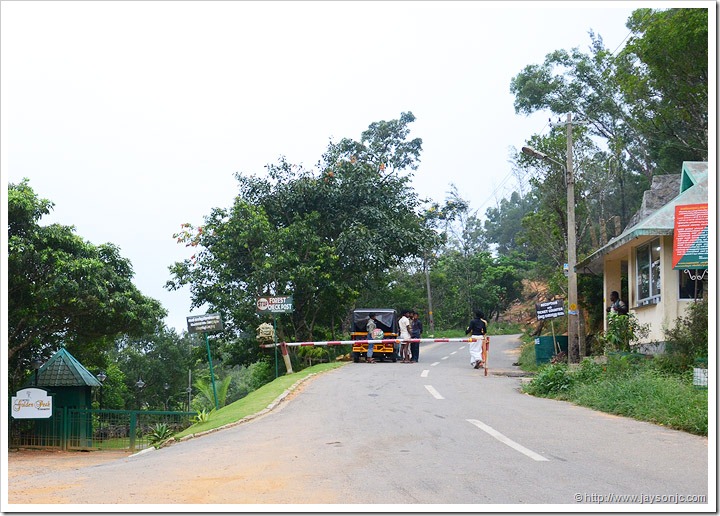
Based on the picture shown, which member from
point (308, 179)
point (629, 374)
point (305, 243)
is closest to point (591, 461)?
point (629, 374)

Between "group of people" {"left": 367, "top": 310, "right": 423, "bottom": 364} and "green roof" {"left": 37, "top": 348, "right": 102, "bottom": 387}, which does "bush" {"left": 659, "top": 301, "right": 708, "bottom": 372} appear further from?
"green roof" {"left": 37, "top": 348, "right": 102, "bottom": 387}

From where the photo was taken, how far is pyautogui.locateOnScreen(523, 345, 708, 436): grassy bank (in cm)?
1246

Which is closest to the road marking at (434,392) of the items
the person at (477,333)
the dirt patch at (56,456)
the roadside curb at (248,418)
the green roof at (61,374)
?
the roadside curb at (248,418)

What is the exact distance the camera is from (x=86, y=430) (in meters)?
26.8

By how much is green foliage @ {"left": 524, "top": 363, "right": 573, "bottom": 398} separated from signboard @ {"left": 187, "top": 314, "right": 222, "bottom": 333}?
8.74m

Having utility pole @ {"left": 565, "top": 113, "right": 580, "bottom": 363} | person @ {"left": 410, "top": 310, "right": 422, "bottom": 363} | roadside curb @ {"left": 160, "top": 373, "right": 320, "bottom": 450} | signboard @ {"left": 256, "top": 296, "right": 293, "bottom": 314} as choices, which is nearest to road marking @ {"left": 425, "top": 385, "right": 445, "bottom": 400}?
roadside curb @ {"left": 160, "top": 373, "right": 320, "bottom": 450}

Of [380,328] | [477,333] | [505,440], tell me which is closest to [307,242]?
[380,328]

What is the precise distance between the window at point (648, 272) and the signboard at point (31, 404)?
17.5 metres

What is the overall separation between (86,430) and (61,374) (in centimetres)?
213

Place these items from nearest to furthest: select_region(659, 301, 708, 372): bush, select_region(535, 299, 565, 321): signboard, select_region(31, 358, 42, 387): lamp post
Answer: select_region(659, 301, 708, 372): bush < select_region(535, 299, 565, 321): signboard < select_region(31, 358, 42, 387): lamp post

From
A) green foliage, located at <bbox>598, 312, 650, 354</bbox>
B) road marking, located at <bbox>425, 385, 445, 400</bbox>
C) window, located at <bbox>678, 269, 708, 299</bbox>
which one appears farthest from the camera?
green foliage, located at <bbox>598, 312, 650, 354</bbox>

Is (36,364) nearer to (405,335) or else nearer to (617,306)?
(405,335)

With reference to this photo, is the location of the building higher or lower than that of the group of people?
higher

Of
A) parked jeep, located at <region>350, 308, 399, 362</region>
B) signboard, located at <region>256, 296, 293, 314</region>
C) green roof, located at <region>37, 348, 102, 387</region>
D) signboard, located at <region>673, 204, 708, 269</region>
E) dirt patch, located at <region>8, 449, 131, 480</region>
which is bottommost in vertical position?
dirt patch, located at <region>8, 449, 131, 480</region>
